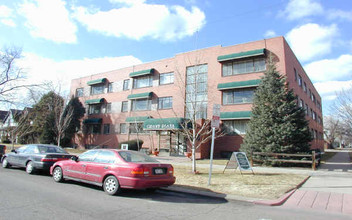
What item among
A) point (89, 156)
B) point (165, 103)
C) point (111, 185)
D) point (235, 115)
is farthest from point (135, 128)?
point (111, 185)

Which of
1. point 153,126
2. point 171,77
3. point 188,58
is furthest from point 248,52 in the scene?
point 153,126

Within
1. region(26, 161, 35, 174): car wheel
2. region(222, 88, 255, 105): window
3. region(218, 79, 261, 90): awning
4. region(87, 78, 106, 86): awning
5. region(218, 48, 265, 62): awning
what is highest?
region(87, 78, 106, 86): awning

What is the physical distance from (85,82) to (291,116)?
33.9 m

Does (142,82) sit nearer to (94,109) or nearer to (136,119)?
(136,119)

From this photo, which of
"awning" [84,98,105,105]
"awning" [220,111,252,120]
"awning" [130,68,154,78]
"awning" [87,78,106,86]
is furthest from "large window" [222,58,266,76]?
"awning" [84,98,105,105]

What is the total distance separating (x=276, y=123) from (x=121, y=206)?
13.6m

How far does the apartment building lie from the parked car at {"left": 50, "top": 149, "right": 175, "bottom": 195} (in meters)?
7.78

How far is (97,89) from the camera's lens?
38.1 metres

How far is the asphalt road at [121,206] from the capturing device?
5082 mm

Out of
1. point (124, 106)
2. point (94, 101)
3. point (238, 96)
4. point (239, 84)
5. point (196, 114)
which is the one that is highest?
point (94, 101)

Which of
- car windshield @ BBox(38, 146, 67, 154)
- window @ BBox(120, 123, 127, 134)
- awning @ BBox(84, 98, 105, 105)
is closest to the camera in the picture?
car windshield @ BBox(38, 146, 67, 154)

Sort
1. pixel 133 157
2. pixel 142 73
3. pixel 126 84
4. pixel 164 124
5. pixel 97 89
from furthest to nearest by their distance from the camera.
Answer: pixel 97 89
pixel 126 84
pixel 142 73
pixel 164 124
pixel 133 157

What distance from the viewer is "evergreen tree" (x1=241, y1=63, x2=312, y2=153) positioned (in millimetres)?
15930

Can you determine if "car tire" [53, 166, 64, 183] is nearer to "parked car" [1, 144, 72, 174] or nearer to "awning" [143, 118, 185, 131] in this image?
"parked car" [1, 144, 72, 174]
